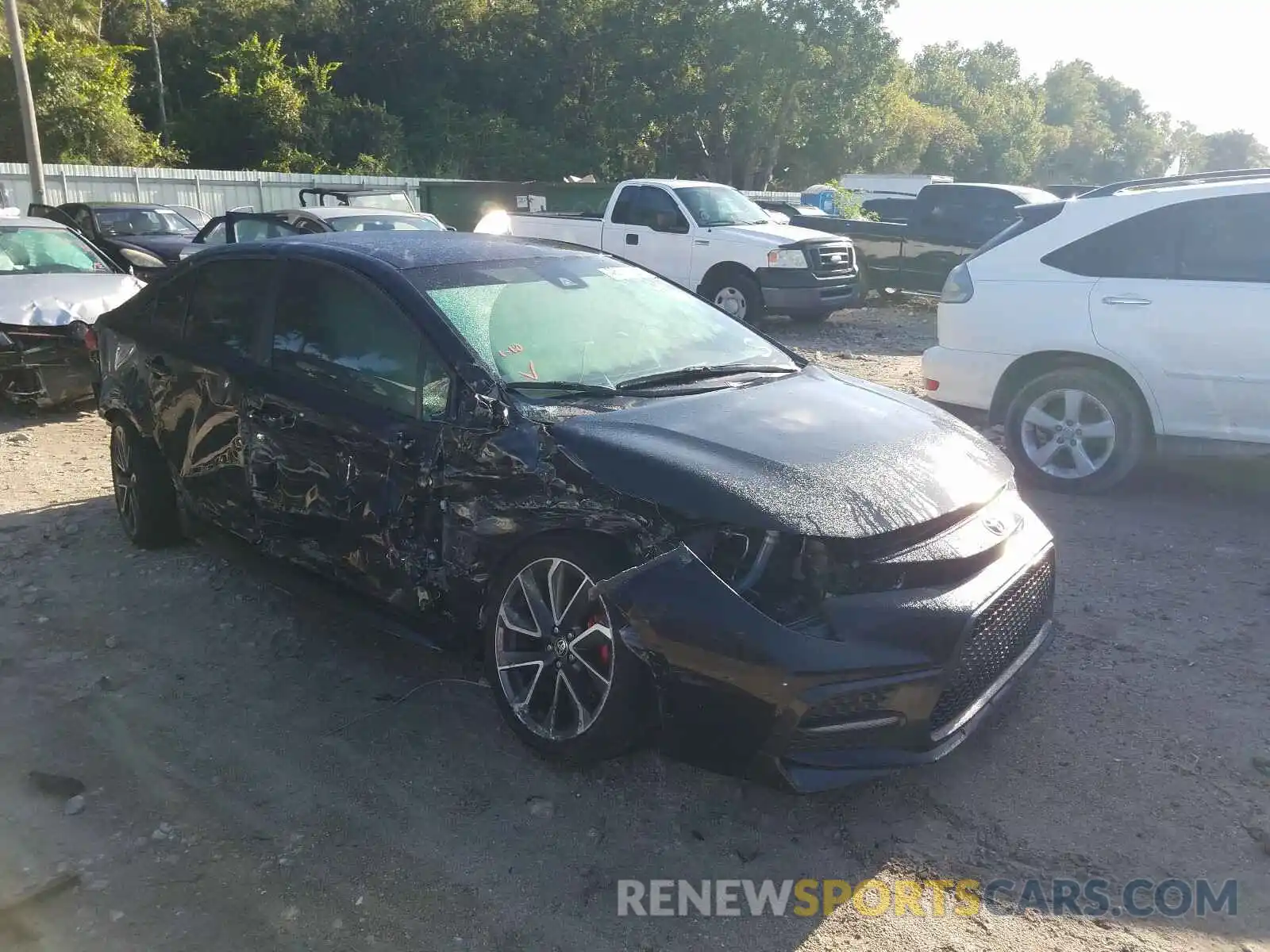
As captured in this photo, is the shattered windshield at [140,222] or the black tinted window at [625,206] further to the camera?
the shattered windshield at [140,222]

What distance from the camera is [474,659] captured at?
11.9ft

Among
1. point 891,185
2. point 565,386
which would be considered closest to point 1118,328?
point 565,386

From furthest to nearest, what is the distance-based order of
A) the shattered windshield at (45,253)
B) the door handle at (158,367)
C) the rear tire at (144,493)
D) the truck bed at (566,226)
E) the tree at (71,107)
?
the tree at (71,107), the truck bed at (566,226), the shattered windshield at (45,253), the rear tire at (144,493), the door handle at (158,367)

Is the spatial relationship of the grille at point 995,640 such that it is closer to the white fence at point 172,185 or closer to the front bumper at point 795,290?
Result: the front bumper at point 795,290

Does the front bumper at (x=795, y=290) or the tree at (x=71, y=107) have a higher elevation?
the tree at (x=71, y=107)

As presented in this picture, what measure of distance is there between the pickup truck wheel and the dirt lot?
8.75 meters

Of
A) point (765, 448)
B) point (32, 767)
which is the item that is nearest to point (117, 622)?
point (32, 767)

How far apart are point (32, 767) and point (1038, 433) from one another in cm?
553

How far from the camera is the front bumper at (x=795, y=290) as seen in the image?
12.8 meters

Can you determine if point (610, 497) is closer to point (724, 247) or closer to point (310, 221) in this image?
point (310, 221)

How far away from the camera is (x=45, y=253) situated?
354 inches

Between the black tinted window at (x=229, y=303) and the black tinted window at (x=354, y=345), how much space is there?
179 millimetres

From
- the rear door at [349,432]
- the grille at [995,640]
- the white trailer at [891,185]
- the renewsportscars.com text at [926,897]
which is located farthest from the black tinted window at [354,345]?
the white trailer at [891,185]

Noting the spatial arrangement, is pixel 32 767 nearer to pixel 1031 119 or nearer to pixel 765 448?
pixel 765 448
